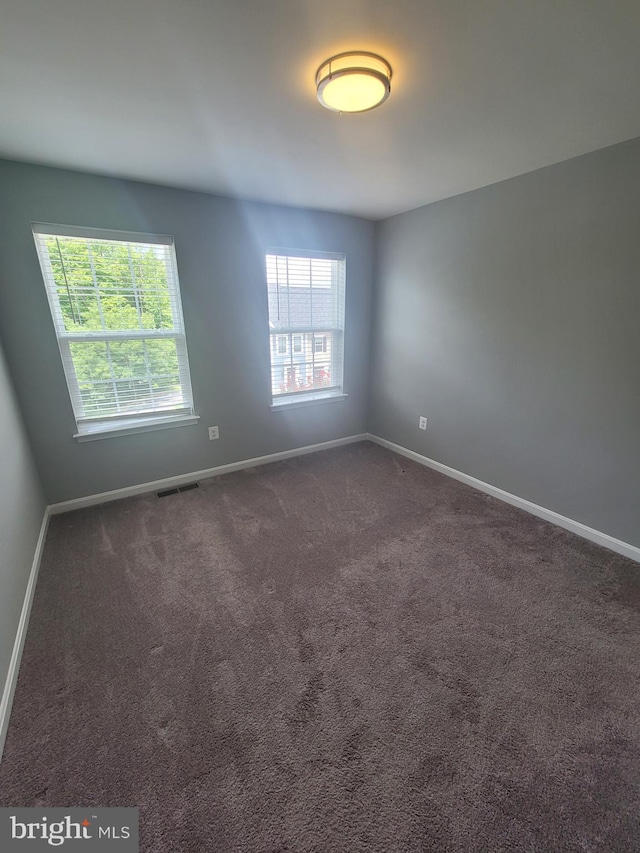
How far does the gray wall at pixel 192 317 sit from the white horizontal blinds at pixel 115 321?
0.29 ft

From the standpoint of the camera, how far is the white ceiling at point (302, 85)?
1.08m

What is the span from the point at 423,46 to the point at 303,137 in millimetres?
772

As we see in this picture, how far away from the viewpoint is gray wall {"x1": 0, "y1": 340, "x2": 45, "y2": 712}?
1489 millimetres

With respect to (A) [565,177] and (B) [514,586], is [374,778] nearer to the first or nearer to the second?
(B) [514,586]

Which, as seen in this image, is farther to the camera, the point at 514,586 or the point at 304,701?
the point at 514,586

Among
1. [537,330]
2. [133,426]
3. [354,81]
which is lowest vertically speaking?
[133,426]

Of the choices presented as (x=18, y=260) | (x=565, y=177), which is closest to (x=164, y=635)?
(x=18, y=260)

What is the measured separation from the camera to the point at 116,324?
254cm

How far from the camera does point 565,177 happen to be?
6.84 ft

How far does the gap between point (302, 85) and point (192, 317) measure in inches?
69.8

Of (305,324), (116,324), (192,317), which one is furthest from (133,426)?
(305,324)

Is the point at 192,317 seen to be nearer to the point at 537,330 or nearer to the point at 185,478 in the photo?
the point at 185,478

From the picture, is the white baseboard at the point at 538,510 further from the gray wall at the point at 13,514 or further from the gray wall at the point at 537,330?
the gray wall at the point at 13,514

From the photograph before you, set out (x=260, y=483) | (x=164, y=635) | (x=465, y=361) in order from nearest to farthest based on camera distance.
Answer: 1. (x=164, y=635)
2. (x=465, y=361)
3. (x=260, y=483)
